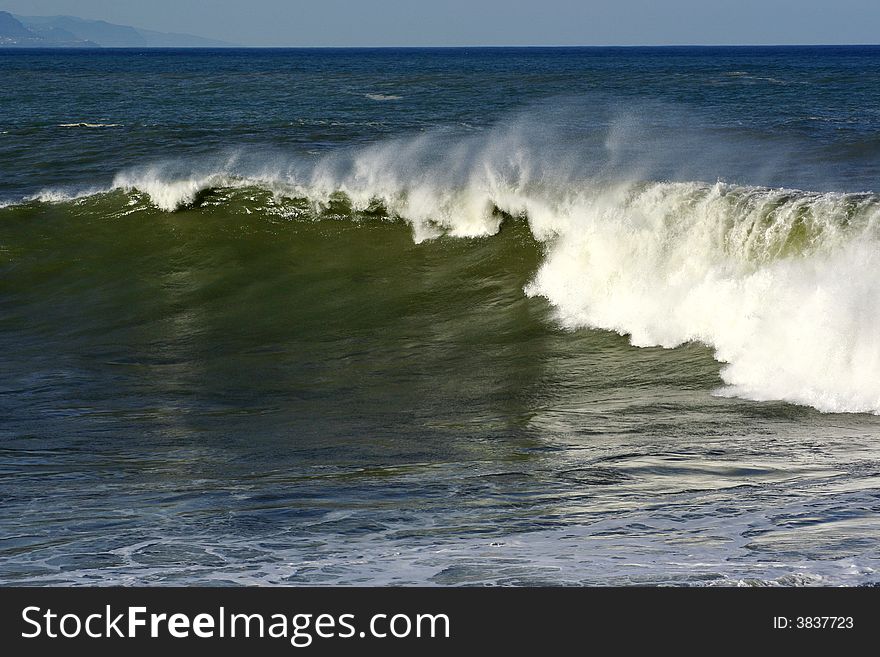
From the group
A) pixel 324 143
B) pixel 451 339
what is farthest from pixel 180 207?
pixel 324 143

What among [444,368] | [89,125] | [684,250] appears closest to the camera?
[444,368]

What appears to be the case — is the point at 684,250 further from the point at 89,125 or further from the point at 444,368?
the point at 89,125

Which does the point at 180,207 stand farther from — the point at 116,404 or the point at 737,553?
the point at 737,553

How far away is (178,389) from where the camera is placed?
9.29m

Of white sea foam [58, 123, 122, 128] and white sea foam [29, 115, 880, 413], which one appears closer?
white sea foam [29, 115, 880, 413]

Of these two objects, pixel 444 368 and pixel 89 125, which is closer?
pixel 444 368

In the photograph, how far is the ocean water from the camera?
533 cm

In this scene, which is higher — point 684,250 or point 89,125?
point 89,125

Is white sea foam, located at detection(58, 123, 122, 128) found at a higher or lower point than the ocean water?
higher

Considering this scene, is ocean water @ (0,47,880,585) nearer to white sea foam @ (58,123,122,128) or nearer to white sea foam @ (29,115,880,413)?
white sea foam @ (29,115,880,413)

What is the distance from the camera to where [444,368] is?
32.8 feet

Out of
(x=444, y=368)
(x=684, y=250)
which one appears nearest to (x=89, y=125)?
(x=684, y=250)

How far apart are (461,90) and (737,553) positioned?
4642 centimetres

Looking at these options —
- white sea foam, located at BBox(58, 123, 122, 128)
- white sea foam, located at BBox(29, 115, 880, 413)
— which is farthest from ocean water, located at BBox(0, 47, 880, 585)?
white sea foam, located at BBox(58, 123, 122, 128)
